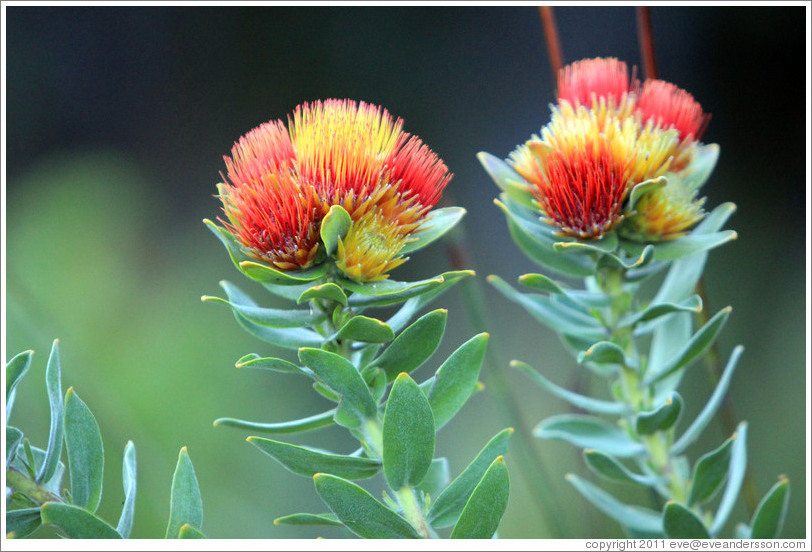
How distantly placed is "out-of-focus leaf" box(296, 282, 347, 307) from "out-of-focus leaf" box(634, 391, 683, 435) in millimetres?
215

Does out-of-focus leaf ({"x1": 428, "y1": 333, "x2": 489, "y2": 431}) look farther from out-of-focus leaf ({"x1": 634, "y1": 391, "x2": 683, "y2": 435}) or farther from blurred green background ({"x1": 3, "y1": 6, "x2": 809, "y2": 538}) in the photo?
blurred green background ({"x1": 3, "y1": 6, "x2": 809, "y2": 538})

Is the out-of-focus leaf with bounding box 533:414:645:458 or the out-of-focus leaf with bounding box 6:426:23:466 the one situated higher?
the out-of-focus leaf with bounding box 6:426:23:466

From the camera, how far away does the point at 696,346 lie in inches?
17.4

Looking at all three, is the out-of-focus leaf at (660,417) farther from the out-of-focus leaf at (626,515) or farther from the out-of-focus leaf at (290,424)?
the out-of-focus leaf at (290,424)

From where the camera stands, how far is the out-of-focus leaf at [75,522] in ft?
1.00

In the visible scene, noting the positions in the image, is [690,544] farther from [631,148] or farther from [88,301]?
[88,301]

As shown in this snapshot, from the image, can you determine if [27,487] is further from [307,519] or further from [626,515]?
[626,515]

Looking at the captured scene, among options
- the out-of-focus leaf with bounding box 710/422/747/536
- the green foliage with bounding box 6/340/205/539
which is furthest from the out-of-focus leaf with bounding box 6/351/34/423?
the out-of-focus leaf with bounding box 710/422/747/536

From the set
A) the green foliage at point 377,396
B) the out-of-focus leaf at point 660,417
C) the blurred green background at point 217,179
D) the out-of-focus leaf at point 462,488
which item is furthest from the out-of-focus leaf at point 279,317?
the blurred green background at point 217,179

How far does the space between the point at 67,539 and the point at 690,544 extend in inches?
12.6

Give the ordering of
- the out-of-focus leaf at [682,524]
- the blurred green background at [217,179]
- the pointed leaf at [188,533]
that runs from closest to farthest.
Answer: the pointed leaf at [188,533]
the out-of-focus leaf at [682,524]
the blurred green background at [217,179]

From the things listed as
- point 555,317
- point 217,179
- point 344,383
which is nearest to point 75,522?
point 344,383

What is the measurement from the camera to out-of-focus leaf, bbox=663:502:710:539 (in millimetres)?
409

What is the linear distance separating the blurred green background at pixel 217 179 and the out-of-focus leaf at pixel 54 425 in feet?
1.24
